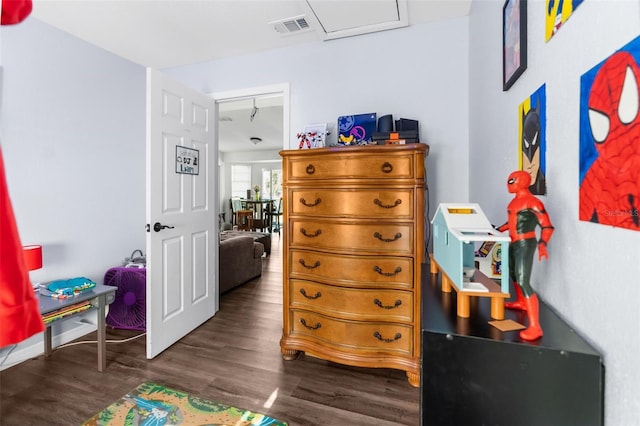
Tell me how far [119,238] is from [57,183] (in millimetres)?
708

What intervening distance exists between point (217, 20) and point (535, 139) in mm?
2321

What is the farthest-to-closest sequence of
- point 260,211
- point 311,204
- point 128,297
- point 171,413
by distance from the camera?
point 260,211 < point 128,297 < point 311,204 < point 171,413

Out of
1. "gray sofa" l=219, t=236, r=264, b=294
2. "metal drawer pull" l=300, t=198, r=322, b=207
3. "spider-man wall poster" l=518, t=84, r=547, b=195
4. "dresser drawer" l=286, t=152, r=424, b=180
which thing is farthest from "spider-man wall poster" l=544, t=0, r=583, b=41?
"gray sofa" l=219, t=236, r=264, b=294

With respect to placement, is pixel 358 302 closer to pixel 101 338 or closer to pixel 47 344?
pixel 101 338

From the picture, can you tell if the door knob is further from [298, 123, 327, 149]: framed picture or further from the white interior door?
[298, 123, 327, 149]: framed picture

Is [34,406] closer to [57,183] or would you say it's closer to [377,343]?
[57,183]

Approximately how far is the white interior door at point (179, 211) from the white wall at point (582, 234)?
2.19m

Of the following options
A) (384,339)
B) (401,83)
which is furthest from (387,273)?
(401,83)

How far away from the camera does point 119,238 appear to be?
2.87 meters

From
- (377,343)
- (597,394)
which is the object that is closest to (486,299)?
(597,394)

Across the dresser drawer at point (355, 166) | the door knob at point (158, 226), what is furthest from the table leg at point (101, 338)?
the dresser drawer at point (355, 166)

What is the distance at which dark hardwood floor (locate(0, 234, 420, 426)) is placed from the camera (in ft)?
5.33

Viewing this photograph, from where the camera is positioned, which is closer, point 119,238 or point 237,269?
point 119,238

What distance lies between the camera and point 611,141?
64cm
